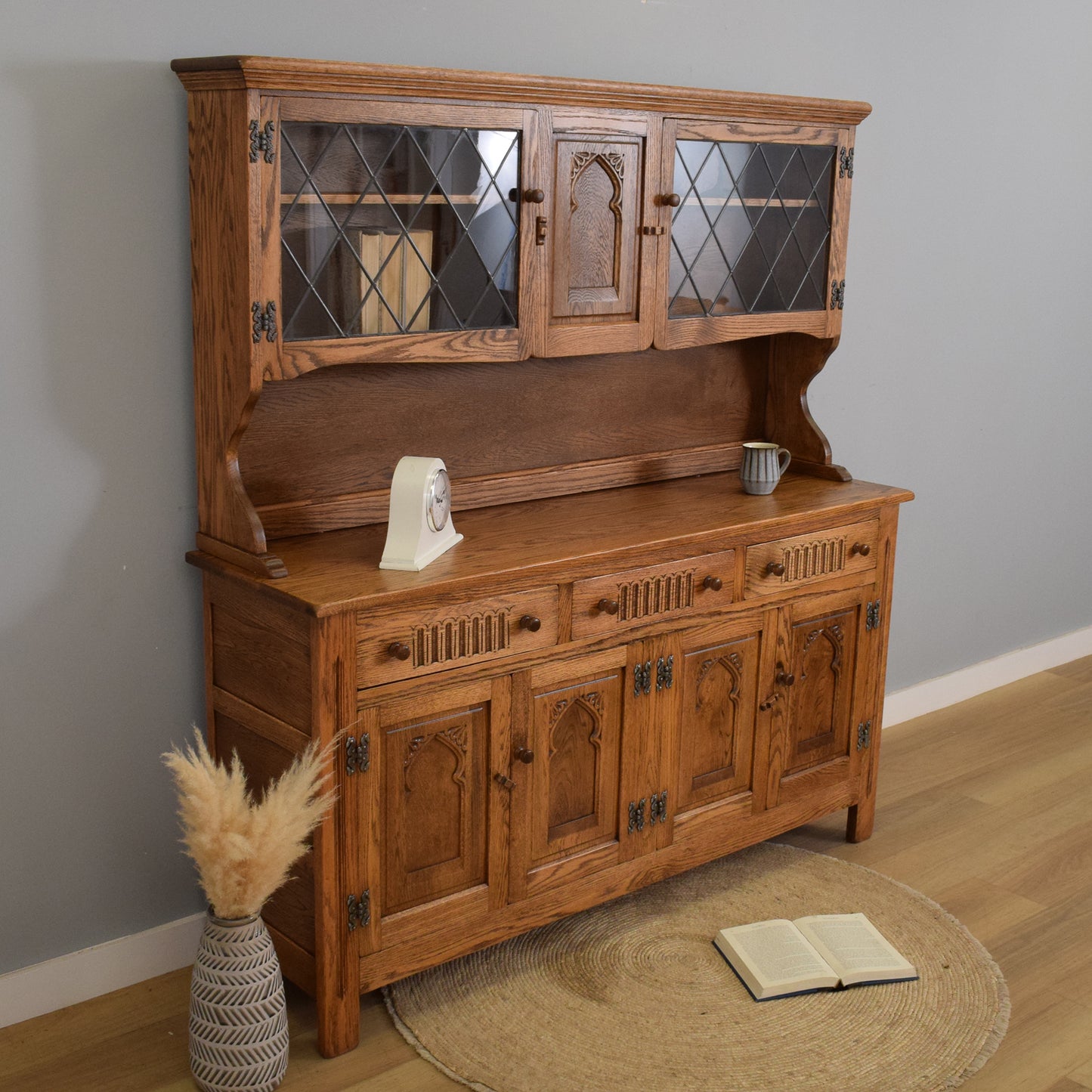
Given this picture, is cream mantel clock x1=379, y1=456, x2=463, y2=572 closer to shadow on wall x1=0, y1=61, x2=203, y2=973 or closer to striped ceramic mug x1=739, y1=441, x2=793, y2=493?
shadow on wall x1=0, y1=61, x2=203, y2=973

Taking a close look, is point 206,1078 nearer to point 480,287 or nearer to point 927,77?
point 480,287

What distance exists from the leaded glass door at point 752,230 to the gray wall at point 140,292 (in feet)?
1.17

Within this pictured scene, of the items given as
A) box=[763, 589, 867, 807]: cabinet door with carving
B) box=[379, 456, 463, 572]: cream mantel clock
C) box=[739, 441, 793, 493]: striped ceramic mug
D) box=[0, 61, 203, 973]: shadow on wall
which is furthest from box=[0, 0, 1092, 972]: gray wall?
box=[763, 589, 867, 807]: cabinet door with carving

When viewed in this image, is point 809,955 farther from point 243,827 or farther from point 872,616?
point 243,827

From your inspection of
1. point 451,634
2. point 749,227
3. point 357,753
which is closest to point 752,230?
point 749,227

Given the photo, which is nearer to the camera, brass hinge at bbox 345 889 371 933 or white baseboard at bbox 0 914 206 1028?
brass hinge at bbox 345 889 371 933

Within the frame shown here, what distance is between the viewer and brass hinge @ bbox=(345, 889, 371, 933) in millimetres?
2443

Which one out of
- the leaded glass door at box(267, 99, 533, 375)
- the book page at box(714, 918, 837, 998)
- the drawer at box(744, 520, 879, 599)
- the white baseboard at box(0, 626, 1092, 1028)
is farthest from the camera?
the drawer at box(744, 520, 879, 599)

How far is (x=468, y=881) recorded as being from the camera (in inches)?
104

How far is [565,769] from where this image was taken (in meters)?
2.75

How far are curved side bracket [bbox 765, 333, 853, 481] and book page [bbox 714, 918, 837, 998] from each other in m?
1.15

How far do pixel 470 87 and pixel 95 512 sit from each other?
107 cm

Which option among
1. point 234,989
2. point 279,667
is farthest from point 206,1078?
point 279,667

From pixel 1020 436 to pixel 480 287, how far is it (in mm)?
2520
